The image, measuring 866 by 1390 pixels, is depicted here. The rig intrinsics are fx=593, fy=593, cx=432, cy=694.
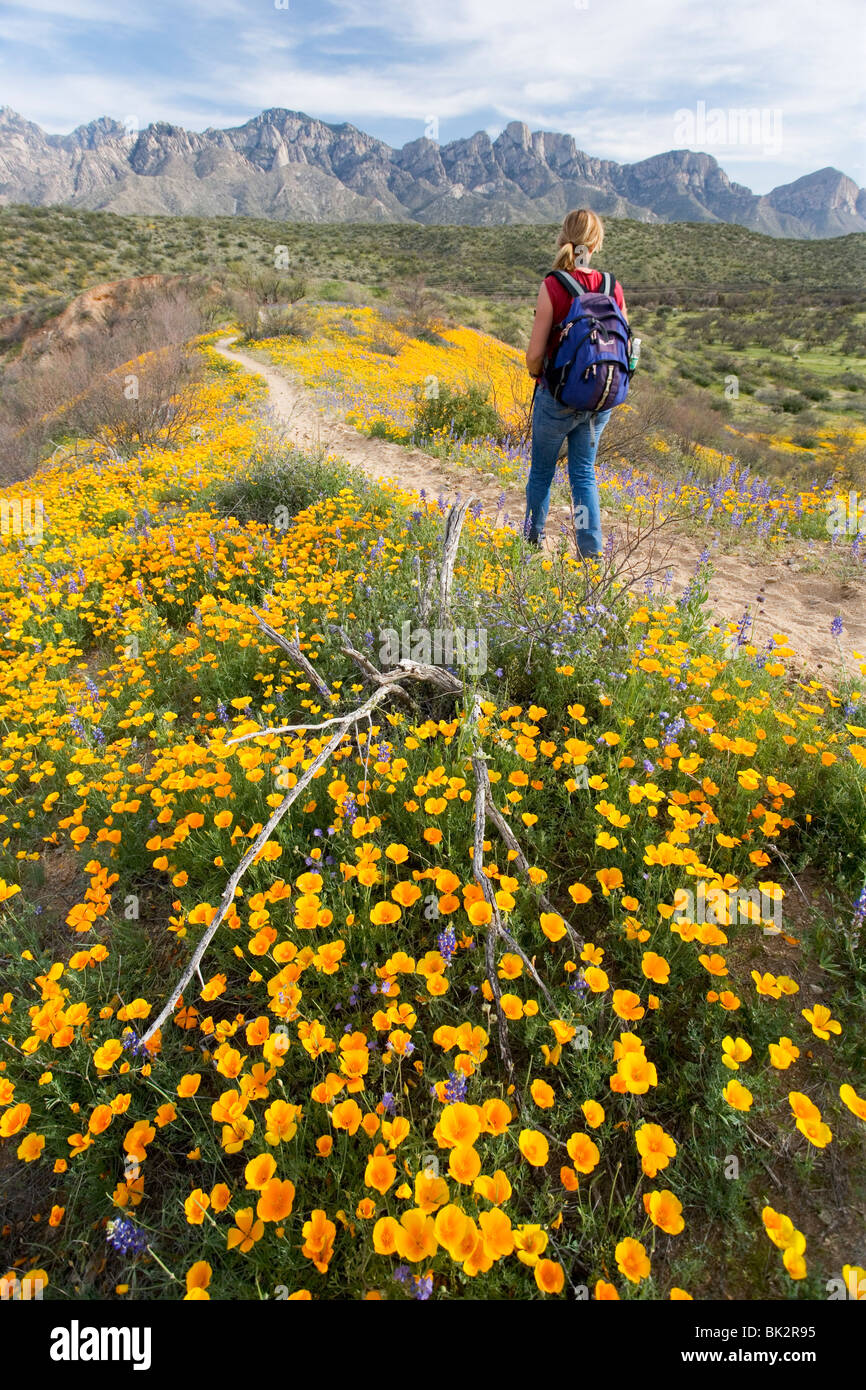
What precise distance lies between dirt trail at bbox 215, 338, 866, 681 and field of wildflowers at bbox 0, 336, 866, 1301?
3.27 feet

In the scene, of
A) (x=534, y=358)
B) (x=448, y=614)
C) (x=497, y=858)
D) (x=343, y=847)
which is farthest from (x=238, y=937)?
(x=534, y=358)

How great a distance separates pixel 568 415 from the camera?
154 inches

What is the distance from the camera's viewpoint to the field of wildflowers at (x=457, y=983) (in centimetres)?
138

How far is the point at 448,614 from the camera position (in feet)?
10.9

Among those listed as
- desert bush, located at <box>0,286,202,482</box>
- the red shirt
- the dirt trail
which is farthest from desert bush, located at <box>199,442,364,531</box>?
desert bush, located at <box>0,286,202,482</box>

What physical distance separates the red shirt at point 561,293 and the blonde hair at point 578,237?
8 cm

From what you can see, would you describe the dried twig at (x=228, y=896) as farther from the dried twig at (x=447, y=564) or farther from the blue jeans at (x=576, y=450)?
the blue jeans at (x=576, y=450)

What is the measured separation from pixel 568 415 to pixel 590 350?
1.35 ft

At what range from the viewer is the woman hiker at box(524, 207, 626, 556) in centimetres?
374

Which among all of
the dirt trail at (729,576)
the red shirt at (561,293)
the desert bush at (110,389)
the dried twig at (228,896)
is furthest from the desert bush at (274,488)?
the dried twig at (228,896)

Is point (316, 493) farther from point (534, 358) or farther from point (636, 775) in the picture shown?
point (636, 775)

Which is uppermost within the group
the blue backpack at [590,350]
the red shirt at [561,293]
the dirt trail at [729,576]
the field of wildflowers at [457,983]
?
the red shirt at [561,293]

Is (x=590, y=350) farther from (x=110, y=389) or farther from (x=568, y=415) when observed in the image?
(x=110, y=389)

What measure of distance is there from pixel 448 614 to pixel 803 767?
1846 mm
